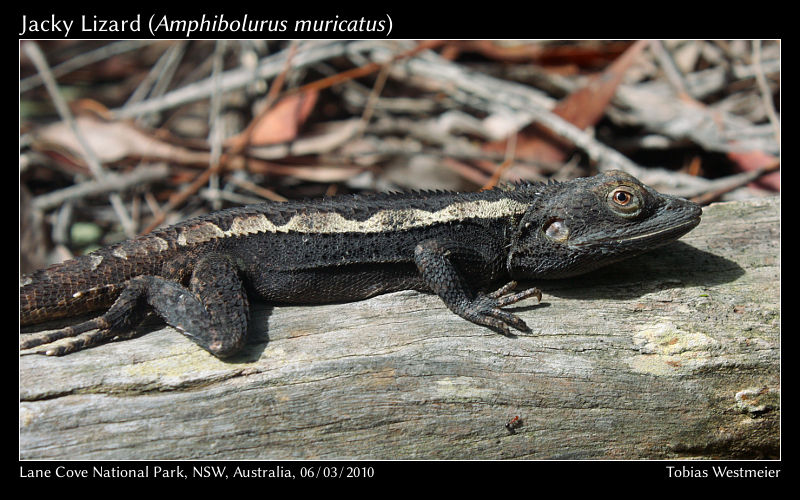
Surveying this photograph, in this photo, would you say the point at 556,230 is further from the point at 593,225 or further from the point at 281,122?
the point at 281,122

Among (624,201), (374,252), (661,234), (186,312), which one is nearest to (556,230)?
(624,201)

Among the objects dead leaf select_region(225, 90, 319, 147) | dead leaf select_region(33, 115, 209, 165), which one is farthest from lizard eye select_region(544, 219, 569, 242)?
dead leaf select_region(33, 115, 209, 165)

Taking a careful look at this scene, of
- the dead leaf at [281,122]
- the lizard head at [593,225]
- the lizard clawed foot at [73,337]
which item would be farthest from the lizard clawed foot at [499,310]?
the dead leaf at [281,122]

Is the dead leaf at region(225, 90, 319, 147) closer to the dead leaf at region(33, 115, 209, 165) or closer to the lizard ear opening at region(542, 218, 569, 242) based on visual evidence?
the dead leaf at region(33, 115, 209, 165)

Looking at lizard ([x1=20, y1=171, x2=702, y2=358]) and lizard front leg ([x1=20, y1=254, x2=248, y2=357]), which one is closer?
lizard front leg ([x1=20, y1=254, x2=248, y2=357])

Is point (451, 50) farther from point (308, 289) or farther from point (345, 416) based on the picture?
point (345, 416)

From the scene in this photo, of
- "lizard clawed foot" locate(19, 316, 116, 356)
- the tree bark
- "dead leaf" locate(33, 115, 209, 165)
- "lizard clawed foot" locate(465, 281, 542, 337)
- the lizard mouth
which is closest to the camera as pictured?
the tree bark

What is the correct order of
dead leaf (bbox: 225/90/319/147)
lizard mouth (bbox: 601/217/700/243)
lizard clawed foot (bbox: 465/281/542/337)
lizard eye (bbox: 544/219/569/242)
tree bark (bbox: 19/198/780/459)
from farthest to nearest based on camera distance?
dead leaf (bbox: 225/90/319/147), lizard eye (bbox: 544/219/569/242), lizard mouth (bbox: 601/217/700/243), lizard clawed foot (bbox: 465/281/542/337), tree bark (bbox: 19/198/780/459)
